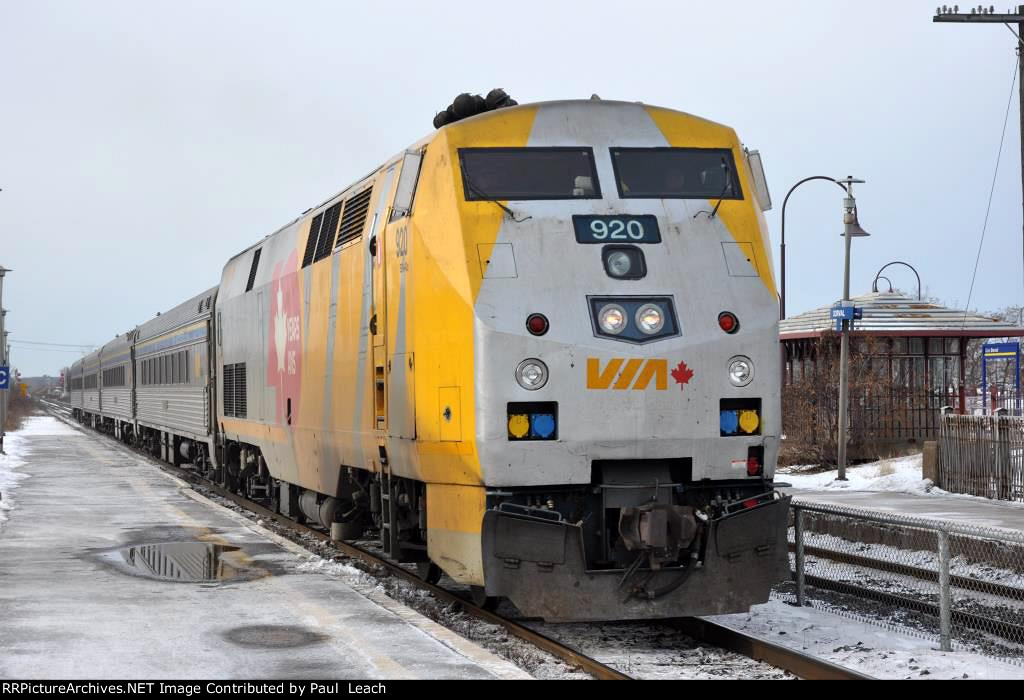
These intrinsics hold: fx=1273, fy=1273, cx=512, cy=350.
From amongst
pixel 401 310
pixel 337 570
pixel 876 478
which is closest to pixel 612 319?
pixel 401 310

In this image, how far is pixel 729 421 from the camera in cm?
865

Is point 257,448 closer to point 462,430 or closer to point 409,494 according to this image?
point 409,494

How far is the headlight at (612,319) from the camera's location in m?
8.44

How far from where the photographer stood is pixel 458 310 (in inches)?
335

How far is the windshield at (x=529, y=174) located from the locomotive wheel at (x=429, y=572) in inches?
132

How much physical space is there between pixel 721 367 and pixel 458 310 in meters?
1.81

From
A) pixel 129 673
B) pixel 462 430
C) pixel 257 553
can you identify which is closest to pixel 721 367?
pixel 462 430

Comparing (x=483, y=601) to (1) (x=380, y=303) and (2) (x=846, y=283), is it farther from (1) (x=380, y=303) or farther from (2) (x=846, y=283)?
(2) (x=846, y=283)

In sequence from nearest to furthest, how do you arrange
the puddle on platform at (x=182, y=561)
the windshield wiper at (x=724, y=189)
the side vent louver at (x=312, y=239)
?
1. the windshield wiper at (x=724, y=189)
2. the puddle on platform at (x=182, y=561)
3. the side vent louver at (x=312, y=239)

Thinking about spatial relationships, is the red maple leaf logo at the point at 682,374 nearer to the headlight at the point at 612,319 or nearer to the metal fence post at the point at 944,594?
the headlight at the point at 612,319

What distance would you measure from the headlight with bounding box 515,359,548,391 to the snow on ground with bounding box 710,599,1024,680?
2.54 meters

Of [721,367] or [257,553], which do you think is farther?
[257,553]

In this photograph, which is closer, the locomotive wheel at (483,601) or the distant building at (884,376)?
the locomotive wheel at (483,601)

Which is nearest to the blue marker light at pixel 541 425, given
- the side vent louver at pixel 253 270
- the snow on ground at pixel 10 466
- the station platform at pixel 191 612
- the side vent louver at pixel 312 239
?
the station platform at pixel 191 612
